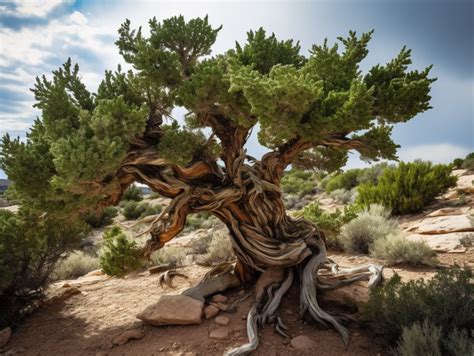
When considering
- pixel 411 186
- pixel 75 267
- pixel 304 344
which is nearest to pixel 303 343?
pixel 304 344

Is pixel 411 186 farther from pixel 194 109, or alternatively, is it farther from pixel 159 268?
pixel 194 109

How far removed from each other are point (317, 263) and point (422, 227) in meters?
4.95

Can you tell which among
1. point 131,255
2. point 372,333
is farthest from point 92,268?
point 372,333

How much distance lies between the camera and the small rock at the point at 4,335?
14.0 ft

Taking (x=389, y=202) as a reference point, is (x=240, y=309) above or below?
below

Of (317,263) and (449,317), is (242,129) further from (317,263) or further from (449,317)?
(449,317)

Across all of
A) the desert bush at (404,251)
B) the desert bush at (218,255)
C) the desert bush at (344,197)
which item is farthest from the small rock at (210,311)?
the desert bush at (344,197)

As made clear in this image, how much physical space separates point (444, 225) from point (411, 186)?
8.81 ft

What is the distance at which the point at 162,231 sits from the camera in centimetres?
454

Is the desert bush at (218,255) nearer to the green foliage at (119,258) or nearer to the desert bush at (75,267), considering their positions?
the green foliage at (119,258)

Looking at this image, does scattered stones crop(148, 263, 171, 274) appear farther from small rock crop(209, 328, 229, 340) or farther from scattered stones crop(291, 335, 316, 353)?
scattered stones crop(291, 335, 316, 353)

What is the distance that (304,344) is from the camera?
11.4 feet

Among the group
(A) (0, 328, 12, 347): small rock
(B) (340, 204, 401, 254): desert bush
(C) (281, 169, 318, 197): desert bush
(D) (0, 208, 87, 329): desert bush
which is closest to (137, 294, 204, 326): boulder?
(D) (0, 208, 87, 329): desert bush

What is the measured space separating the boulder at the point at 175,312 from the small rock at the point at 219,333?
0.32 m
